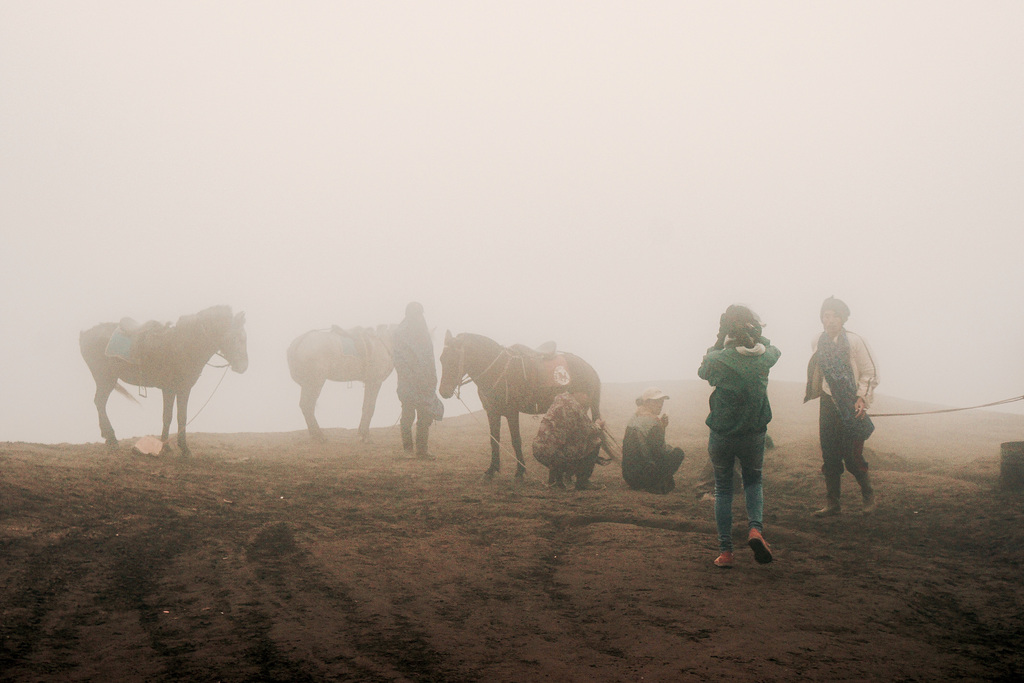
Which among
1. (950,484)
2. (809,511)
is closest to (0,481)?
(809,511)

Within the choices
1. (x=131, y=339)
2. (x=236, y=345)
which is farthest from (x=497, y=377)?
(x=131, y=339)

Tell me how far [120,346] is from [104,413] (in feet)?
5.53

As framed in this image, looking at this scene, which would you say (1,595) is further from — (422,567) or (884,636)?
(884,636)

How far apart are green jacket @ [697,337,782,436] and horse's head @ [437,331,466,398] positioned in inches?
169

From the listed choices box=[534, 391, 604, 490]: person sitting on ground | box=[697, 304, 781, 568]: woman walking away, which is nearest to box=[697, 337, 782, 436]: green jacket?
box=[697, 304, 781, 568]: woman walking away

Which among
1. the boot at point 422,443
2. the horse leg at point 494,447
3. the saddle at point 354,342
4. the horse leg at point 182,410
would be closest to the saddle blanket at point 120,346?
the horse leg at point 182,410

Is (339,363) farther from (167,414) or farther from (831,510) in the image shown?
(831,510)

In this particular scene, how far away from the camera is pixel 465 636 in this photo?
3.36m

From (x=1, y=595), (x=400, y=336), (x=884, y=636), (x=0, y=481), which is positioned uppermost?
(x=400, y=336)

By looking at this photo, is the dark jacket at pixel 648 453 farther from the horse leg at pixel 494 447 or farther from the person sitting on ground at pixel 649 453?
the horse leg at pixel 494 447

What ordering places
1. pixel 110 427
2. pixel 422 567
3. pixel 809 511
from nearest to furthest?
pixel 422 567
pixel 809 511
pixel 110 427

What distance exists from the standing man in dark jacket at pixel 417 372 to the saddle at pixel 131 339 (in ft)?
10.9

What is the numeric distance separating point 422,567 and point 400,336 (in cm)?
590

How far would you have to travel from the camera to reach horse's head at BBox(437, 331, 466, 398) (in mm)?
8445
